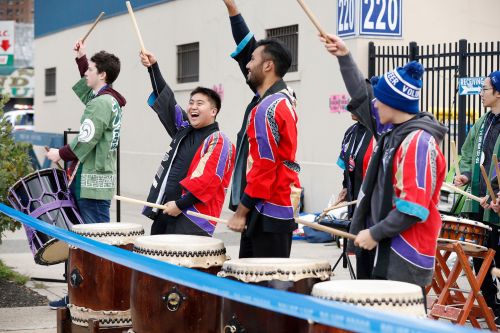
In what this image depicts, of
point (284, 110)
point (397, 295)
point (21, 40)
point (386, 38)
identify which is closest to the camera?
point (397, 295)

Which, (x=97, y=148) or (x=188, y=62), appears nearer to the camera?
(x=97, y=148)

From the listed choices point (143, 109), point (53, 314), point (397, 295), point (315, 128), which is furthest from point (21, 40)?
point (397, 295)

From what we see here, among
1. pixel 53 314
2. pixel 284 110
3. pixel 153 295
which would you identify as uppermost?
pixel 284 110

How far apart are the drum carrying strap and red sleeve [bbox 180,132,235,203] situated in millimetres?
1738

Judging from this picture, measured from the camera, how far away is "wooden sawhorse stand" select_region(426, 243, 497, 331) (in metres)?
7.33

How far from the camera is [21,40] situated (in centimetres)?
6012

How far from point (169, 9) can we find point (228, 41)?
2531mm

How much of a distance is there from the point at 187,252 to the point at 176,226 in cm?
111

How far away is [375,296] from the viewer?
4.19m

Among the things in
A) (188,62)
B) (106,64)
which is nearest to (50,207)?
(106,64)

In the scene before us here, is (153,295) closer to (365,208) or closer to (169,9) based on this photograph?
(365,208)

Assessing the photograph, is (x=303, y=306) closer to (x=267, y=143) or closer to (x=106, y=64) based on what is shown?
(x=267, y=143)

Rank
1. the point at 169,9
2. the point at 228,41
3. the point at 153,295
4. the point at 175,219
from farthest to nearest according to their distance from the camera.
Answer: the point at 169,9, the point at 228,41, the point at 175,219, the point at 153,295

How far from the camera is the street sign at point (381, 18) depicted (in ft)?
43.5
